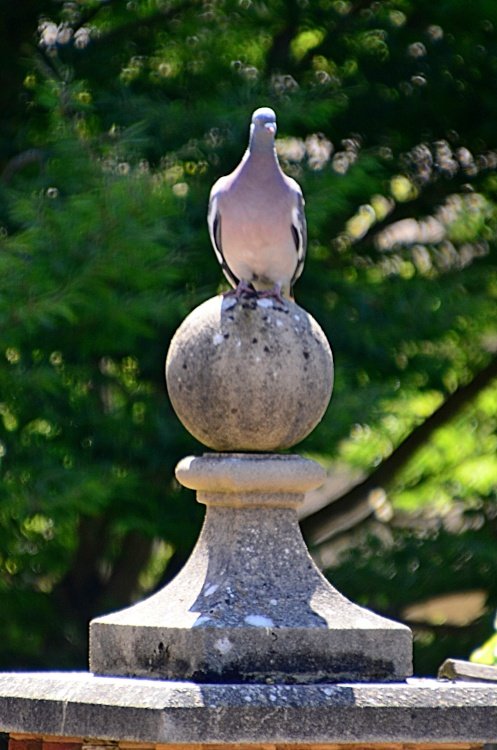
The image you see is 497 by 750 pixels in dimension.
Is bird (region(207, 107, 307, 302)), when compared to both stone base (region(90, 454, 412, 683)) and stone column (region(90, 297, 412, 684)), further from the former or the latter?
stone base (region(90, 454, 412, 683))

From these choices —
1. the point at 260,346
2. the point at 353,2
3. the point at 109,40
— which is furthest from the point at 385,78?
the point at 260,346

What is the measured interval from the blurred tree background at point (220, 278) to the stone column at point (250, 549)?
8.47ft

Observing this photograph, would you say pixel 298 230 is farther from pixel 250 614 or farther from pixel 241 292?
pixel 250 614

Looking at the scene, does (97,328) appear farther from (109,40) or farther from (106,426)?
(109,40)

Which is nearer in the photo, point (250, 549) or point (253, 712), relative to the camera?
point (253, 712)

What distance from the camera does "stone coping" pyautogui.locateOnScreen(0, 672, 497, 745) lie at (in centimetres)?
308

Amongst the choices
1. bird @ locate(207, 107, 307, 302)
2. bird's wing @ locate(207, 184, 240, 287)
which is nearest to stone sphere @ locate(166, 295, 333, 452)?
bird @ locate(207, 107, 307, 302)

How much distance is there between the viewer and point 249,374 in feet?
11.6

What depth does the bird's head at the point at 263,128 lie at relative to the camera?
405 cm

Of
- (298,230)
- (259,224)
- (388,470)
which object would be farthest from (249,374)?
(388,470)

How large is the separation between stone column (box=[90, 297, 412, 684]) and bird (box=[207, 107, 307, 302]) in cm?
18

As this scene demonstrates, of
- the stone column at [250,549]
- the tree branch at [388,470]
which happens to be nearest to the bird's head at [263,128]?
the stone column at [250,549]

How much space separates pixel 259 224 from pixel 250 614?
1.02 meters

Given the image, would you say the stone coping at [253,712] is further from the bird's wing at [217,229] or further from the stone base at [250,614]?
the bird's wing at [217,229]
